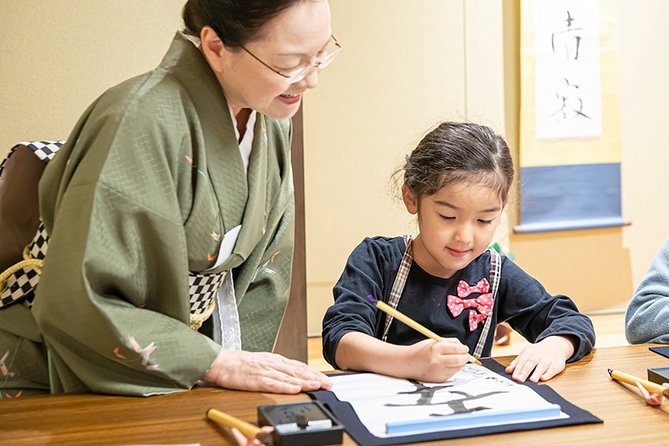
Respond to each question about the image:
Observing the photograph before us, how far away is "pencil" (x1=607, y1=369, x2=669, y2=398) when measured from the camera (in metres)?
1.40

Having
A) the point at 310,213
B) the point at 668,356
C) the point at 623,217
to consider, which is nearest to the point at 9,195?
the point at 668,356

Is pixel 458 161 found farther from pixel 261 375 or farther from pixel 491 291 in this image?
pixel 261 375

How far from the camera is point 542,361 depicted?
1573mm

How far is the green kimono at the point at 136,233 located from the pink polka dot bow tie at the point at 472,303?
51 cm

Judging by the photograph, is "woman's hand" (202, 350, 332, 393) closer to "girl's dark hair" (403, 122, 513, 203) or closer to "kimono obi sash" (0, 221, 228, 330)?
"kimono obi sash" (0, 221, 228, 330)

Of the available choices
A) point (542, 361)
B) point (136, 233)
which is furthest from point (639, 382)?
point (136, 233)

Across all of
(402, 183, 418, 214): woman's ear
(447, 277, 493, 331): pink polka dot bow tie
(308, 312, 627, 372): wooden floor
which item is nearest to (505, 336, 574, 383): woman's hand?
(447, 277, 493, 331): pink polka dot bow tie

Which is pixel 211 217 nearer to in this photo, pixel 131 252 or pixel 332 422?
pixel 131 252

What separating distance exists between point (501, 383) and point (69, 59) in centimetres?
195

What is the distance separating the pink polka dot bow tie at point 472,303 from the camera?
6.27 feet

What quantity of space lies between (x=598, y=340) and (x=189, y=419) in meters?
3.27

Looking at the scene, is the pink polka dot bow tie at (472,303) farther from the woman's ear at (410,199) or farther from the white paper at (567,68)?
the white paper at (567,68)

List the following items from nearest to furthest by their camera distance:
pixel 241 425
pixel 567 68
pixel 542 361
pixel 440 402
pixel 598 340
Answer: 1. pixel 241 425
2. pixel 440 402
3. pixel 542 361
4. pixel 598 340
5. pixel 567 68

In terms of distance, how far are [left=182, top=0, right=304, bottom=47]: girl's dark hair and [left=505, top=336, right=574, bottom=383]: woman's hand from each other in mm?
693
